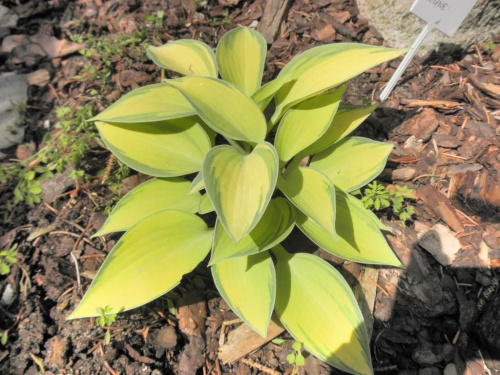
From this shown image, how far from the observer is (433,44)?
204 centimetres

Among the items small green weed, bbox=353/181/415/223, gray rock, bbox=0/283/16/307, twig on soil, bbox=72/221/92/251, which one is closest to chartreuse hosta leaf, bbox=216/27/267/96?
small green weed, bbox=353/181/415/223

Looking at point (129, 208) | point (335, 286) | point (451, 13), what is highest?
point (451, 13)

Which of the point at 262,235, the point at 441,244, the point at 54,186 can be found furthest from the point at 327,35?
the point at 54,186

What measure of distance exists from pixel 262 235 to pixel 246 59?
2.36 ft

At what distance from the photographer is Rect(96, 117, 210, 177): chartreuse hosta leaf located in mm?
1440

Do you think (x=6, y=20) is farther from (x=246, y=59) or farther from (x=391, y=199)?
(x=391, y=199)

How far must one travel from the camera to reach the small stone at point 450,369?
1.42 m

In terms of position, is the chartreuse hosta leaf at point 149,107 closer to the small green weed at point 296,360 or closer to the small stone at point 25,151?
the small stone at point 25,151

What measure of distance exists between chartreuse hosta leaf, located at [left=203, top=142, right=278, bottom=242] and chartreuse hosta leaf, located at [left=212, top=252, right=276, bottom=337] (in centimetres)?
32

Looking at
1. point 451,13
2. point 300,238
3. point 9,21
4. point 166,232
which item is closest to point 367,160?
point 300,238

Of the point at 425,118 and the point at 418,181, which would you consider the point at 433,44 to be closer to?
the point at 425,118

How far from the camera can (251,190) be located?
3.67 ft

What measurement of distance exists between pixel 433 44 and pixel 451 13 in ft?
2.21

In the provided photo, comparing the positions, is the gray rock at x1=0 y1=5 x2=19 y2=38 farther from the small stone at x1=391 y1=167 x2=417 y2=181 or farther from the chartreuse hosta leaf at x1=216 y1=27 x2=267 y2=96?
the small stone at x1=391 y1=167 x2=417 y2=181
